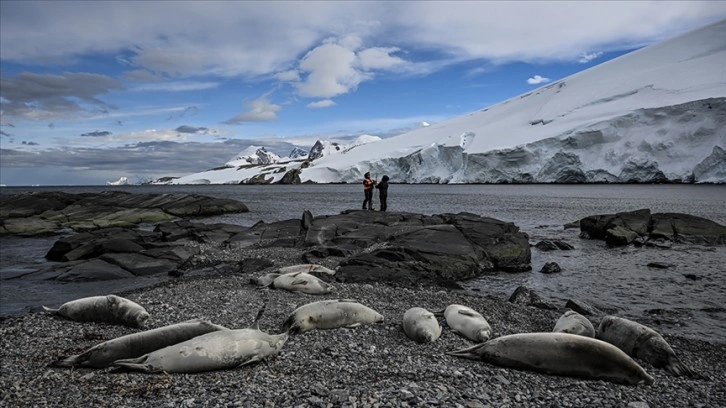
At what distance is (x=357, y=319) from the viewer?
6.66 metres

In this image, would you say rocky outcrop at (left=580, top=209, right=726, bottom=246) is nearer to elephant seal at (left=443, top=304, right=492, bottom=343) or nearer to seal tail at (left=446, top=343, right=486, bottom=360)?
elephant seal at (left=443, top=304, right=492, bottom=343)

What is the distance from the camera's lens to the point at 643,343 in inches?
224

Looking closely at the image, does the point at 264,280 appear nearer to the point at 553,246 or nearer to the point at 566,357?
the point at 566,357

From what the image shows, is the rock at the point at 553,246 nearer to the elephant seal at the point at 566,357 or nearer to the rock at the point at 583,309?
the rock at the point at 583,309

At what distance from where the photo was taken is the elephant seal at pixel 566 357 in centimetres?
484

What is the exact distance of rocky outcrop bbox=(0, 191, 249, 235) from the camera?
21.7 metres

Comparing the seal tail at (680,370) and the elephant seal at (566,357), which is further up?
the elephant seal at (566,357)

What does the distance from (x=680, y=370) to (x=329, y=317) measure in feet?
14.1

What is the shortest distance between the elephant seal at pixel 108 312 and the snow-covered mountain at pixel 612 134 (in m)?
55.0

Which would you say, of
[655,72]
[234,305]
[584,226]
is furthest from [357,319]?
[655,72]

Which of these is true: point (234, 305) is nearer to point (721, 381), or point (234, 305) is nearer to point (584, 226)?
point (721, 381)

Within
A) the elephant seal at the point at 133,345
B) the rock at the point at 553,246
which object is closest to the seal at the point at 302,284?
the elephant seal at the point at 133,345

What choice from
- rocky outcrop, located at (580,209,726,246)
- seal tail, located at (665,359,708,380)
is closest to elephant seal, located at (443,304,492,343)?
seal tail, located at (665,359,708,380)

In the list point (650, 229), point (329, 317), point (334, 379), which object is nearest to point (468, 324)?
point (329, 317)
